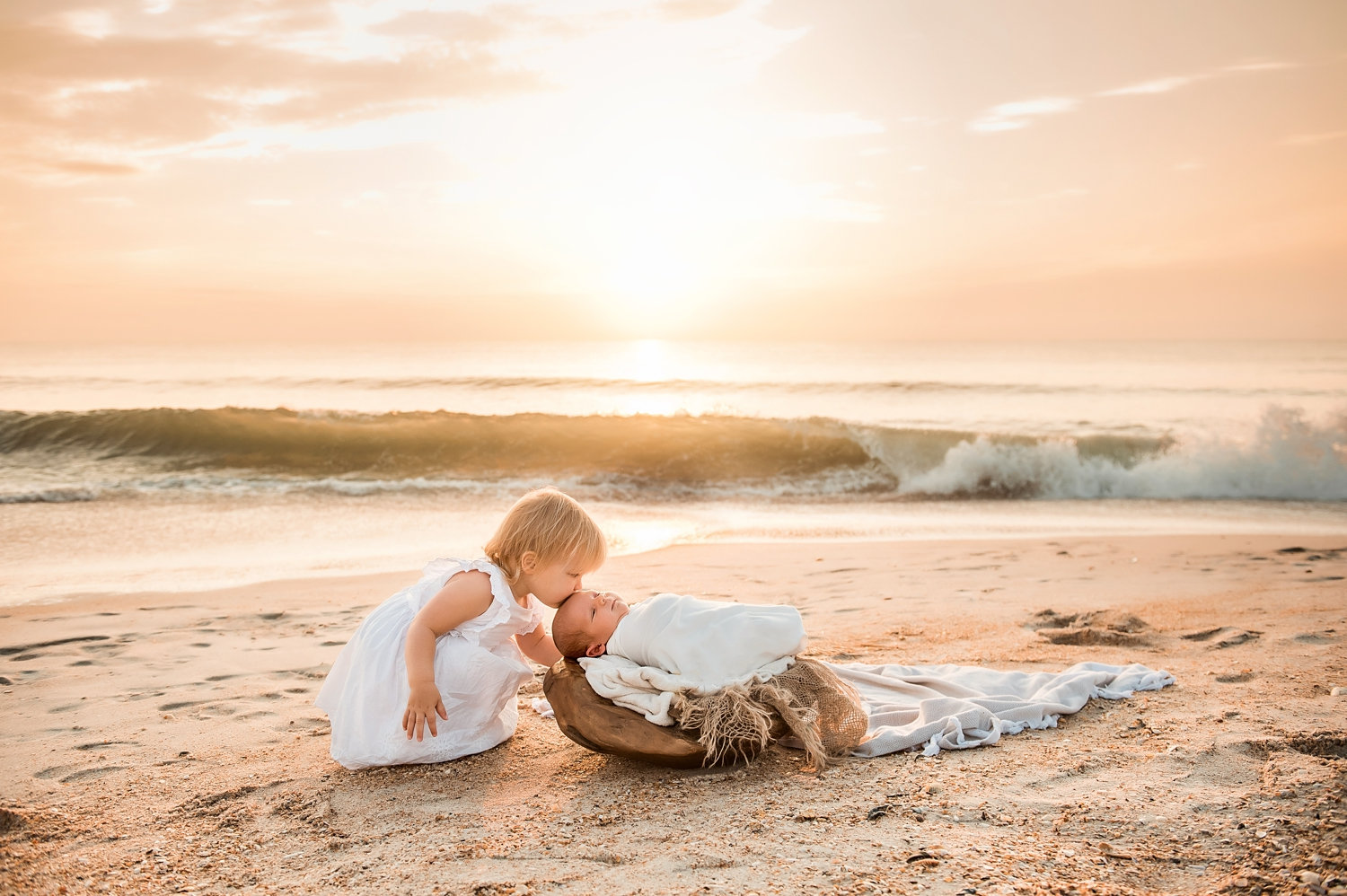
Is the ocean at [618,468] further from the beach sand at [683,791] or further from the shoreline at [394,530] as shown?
the beach sand at [683,791]

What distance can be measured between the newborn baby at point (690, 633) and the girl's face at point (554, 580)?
5 centimetres

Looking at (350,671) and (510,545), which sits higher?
(510,545)

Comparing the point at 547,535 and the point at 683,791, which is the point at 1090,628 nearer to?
the point at 683,791

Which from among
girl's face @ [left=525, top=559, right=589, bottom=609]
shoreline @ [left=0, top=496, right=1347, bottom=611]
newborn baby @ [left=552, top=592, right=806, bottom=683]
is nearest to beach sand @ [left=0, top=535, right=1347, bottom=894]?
newborn baby @ [left=552, top=592, right=806, bottom=683]

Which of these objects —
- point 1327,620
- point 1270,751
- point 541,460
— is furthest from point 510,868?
point 541,460

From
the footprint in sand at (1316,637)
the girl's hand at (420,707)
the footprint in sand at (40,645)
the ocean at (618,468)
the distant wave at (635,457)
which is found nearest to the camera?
the girl's hand at (420,707)

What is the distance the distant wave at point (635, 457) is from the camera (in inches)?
483

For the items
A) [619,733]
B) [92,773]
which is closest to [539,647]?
[619,733]

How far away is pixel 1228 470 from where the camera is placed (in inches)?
484

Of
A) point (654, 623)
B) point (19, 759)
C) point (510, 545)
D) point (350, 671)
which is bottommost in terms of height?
point (19, 759)

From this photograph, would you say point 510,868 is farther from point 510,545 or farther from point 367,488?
point 367,488

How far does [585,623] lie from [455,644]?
48 cm

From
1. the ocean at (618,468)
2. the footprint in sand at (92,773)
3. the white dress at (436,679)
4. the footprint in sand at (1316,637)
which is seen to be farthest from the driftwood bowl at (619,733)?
the ocean at (618,468)

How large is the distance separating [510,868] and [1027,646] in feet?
11.2
